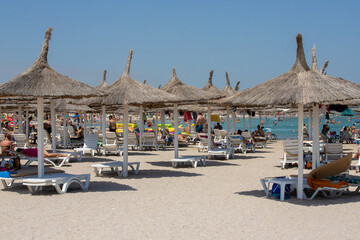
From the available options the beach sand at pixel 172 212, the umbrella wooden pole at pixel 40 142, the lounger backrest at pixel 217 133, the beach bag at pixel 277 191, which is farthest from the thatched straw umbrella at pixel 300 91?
the lounger backrest at pixel 217 133

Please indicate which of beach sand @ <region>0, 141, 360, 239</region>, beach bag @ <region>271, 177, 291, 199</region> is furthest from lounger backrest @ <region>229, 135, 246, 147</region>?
beach bag @ <region>271, 177, 291, 199</region>

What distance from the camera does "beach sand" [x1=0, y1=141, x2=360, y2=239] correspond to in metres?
5.14

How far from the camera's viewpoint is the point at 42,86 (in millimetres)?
8047

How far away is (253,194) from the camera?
7707 mm

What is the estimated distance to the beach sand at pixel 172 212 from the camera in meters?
5.14

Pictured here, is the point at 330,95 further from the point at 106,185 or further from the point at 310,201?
the point at 106,185

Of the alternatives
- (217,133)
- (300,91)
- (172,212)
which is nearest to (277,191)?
(300,91)

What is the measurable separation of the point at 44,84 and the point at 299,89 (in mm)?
4904

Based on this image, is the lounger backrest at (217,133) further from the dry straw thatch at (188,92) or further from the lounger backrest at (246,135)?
the dry straw thatch at (188,92)

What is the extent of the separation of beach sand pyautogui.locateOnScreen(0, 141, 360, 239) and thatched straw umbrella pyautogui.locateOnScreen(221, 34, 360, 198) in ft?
3.84

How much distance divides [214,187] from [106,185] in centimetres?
235

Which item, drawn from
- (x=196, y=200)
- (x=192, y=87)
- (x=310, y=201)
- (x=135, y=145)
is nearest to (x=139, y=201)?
(x=196, y=200)

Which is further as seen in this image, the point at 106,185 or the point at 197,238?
the point at 106,185

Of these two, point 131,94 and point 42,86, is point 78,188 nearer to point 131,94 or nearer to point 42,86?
point 42,86
